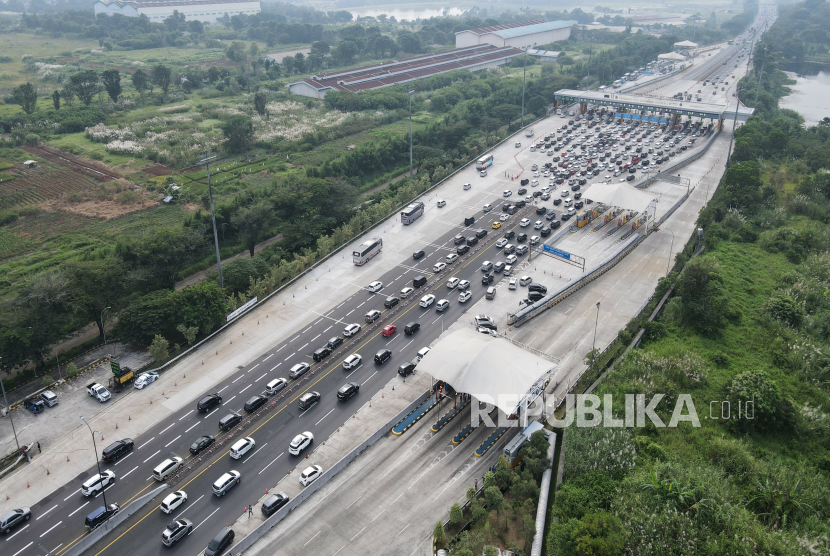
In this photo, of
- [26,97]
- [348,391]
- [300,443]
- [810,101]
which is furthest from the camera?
[810,101]

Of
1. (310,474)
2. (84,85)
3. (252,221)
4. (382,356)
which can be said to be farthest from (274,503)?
(84,85)

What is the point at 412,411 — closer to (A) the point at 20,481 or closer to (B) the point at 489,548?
(B) the point at 489,548

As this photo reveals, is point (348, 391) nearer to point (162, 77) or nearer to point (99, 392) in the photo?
point (99, 392)

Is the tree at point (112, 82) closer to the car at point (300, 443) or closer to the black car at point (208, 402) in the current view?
the black car at point (208, 402)

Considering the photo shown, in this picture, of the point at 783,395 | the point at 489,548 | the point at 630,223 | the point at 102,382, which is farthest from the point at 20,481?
the point at 630,223

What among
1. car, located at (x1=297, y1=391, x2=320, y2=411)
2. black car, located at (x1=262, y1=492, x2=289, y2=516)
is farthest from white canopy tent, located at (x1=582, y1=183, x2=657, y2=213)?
black car, located at (x1=262, y1=492, x2=289, y2=516)
